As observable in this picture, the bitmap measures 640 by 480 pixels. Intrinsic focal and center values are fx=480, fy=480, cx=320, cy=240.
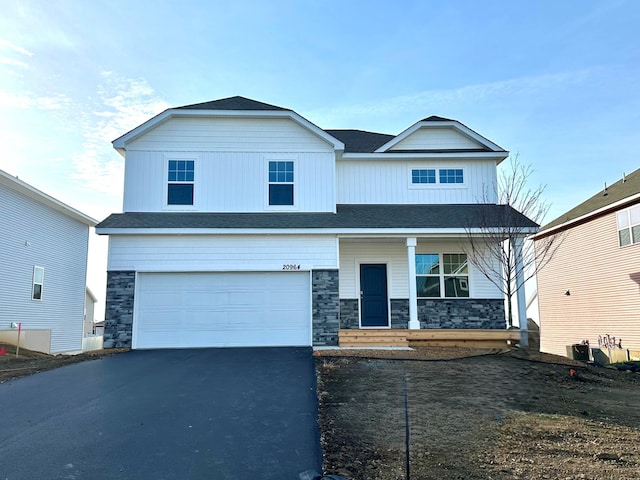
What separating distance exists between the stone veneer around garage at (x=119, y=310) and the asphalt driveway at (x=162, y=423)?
2706 mm

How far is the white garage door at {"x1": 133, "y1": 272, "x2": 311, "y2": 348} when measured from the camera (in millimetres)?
12344

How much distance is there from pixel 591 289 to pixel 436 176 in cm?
771

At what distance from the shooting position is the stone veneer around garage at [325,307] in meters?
12.3

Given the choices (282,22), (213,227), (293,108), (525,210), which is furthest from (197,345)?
(525,210)

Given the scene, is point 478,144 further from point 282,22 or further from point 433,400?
point 433,400

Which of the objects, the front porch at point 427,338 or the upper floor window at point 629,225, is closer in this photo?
the front porch at point 427,338

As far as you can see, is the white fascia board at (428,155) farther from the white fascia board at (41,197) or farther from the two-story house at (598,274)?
the white fascia board at (41,197)

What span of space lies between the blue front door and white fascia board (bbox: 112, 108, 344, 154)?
3651 mm

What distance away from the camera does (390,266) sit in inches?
552

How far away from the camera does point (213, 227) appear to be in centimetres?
1240

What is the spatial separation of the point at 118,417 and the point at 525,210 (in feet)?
38.2

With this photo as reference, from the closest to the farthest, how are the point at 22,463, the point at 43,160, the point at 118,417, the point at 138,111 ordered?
the point at 22,463 → the point at 118,417 → the point at 138,111 → the point at 43,160

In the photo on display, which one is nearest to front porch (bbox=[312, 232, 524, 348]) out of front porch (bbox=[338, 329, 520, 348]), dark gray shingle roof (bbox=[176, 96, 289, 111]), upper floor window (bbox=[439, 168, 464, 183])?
front porch (bbox=[338, 329, 520, 348])

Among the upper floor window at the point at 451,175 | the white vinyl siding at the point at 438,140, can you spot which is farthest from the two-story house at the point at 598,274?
the white vinyl siding at the point at 438,140
